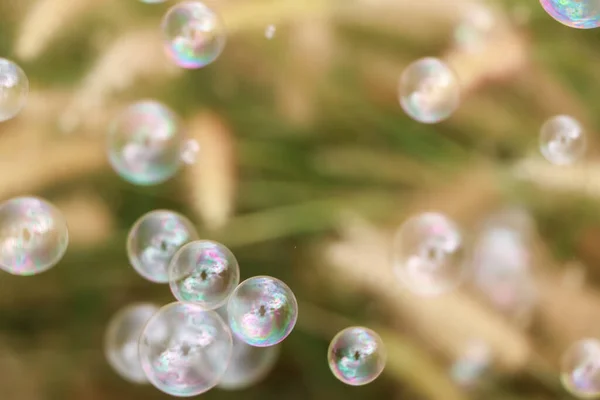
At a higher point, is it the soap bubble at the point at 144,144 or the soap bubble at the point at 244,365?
the soap bubble at the point at 144,144

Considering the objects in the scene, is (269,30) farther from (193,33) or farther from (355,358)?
(355,358)

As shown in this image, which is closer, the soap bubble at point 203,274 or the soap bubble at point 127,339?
the soap bubble at point 203,274

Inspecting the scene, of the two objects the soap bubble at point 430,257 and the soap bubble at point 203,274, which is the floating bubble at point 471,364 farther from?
the soap bubble at point 203,274

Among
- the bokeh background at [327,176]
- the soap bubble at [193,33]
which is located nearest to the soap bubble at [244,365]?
the bokeh background at [327,176]

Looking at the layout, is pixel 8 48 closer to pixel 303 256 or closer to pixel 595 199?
pixel 303 256

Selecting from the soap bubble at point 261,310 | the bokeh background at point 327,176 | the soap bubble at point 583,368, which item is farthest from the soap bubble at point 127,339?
the soap bubble at point 583,368

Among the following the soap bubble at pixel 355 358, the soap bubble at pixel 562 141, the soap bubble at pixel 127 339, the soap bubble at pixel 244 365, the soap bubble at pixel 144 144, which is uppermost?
the soap bubble at pixel 562 141

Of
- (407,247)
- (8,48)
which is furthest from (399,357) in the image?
(8,48)

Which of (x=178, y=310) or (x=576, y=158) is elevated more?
(x=576, y=158)
